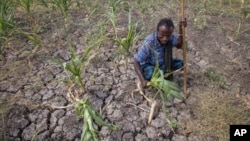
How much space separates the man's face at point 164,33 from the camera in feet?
8.70

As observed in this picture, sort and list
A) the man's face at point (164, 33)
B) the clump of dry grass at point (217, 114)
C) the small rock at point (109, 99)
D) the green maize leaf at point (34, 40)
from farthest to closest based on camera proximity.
Answer: 1. the green maize leaf at point (34, 40)
2. the small rock at point (109, 99)
3. the man's face at point (164, 33)
4. the clump of dry grass at point (217, 114)

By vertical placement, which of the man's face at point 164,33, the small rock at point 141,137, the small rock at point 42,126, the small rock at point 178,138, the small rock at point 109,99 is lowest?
the small rock at point 178,138

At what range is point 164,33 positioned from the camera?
105 inches

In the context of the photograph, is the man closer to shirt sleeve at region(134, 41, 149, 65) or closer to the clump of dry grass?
shirt sleeve at region(134, 41, 149, 65)

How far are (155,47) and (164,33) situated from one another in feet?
0.68

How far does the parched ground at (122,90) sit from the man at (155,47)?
0.63 ft

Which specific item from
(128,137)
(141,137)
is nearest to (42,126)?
(128,137)

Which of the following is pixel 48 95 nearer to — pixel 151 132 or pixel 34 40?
pixel 34 40

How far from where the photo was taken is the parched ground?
2.52m

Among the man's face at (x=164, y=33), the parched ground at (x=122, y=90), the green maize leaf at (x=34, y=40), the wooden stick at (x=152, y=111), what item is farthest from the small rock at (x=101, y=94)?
the green maize leaf at (x=34, y=40)

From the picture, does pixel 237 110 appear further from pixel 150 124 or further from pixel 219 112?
pixel 150 124

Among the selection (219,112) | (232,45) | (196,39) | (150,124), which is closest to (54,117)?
(150,124)

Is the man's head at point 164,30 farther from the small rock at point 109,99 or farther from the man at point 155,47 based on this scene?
the small rock at point 109,99

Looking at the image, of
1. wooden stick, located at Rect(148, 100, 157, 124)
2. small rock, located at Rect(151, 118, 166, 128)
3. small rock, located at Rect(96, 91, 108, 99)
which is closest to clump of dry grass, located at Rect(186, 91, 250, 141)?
small rock, located at Rect(151, 118, 166, 128)
